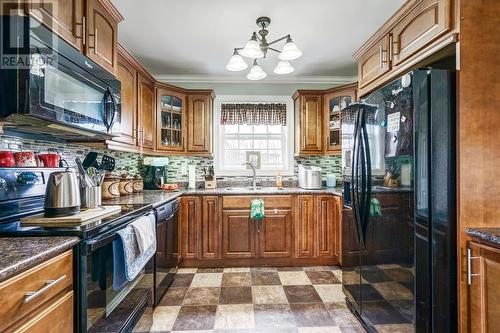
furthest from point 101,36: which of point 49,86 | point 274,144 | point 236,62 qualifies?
point 274,144

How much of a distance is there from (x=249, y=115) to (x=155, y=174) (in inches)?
58.5

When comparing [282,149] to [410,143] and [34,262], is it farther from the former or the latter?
[34,262]

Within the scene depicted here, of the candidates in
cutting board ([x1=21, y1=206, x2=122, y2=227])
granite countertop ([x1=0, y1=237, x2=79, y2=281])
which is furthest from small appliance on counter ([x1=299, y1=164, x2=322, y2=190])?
granite countertop ([x1=0, y1=237, x2=79, y2=281])

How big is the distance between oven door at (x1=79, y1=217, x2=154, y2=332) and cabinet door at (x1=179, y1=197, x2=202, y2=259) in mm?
1287

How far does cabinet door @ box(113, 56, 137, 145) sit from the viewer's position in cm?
240

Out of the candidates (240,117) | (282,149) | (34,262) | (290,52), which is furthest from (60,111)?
(282,149)

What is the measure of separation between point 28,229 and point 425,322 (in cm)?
194

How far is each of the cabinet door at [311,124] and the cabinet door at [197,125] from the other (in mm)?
1244

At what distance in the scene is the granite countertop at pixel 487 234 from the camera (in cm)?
118

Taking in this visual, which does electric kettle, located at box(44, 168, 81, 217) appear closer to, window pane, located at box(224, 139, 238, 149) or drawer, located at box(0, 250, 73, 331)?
drawer, located at box(0, 250, 73, 331)

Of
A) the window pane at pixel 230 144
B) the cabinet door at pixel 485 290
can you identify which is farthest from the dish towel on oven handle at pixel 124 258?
the window pane at pixel 230 144

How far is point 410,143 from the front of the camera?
1.44 meters

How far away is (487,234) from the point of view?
1226 mm

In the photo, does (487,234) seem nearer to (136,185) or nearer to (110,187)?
(110,187)
